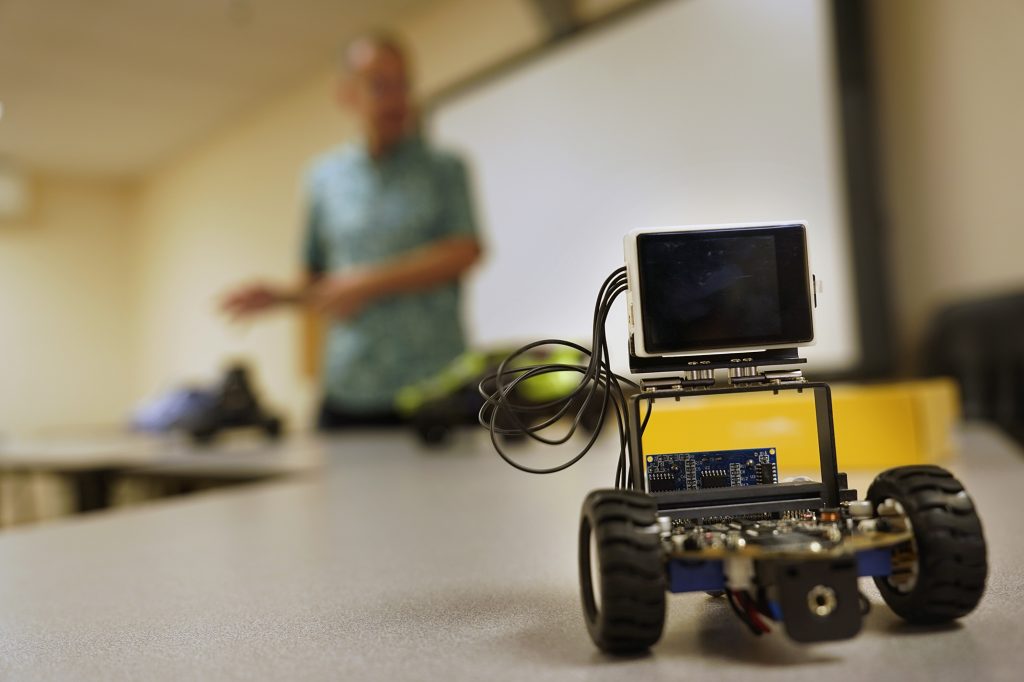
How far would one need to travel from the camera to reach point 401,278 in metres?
2.11

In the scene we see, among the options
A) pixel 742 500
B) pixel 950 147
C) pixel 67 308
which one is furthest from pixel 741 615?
pixel 67 308

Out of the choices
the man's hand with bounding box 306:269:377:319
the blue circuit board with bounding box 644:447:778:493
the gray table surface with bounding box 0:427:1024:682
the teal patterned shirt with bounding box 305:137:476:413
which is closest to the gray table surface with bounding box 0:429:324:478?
the teal patterned shirt with bounding box 305:137:476:413

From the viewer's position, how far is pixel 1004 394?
7.31 feet

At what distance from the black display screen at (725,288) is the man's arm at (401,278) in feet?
5.75

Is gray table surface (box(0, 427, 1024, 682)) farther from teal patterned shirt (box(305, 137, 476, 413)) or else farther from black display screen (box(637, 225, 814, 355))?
teal patterned shirt (box(305, 137, 476, 413))

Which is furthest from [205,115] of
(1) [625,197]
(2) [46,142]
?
(1) [625,197]

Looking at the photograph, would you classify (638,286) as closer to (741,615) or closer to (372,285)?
(741,615)

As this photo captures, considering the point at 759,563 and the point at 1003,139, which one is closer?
the point at 759,563

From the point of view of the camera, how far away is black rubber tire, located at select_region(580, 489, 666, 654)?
345 millimetres

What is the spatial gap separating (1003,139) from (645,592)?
255 cm

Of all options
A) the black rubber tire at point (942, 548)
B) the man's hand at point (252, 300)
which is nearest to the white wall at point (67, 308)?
the man's hand at point (252, 300)

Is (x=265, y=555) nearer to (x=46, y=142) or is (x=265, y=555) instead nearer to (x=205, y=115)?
(x=205, y=115)

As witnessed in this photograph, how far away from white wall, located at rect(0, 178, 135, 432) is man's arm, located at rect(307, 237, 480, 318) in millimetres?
6332

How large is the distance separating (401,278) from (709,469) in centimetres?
175
